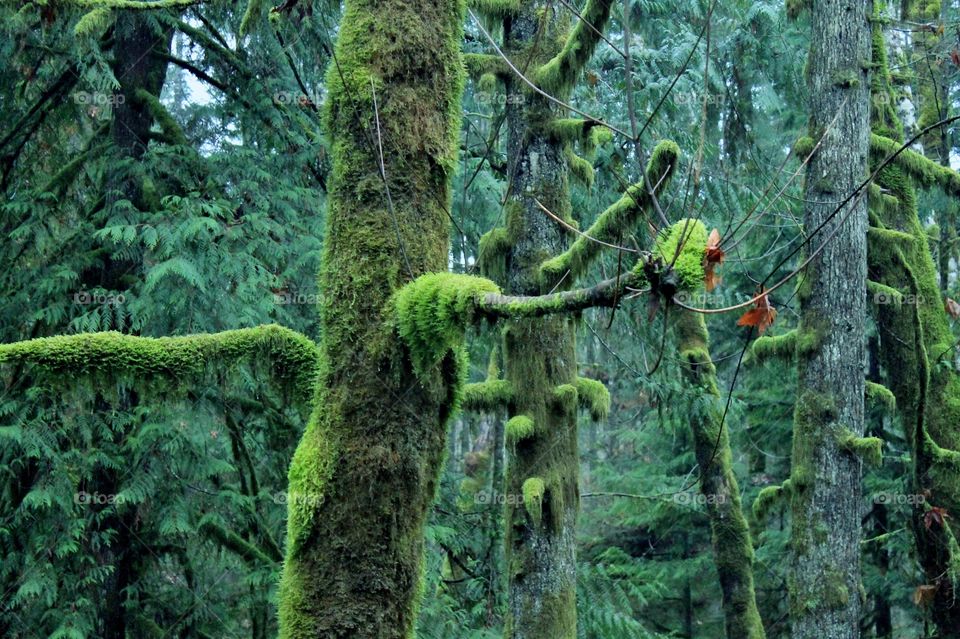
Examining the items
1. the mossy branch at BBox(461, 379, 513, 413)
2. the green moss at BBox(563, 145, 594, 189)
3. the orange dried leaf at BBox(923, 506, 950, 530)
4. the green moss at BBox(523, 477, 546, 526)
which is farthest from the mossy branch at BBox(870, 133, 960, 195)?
the green moss at BBox(523, 477, 546, 526)

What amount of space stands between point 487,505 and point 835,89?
5458 mm

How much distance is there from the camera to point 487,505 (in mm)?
9930

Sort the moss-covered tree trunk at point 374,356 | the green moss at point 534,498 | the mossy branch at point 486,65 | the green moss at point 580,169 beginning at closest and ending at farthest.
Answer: the moss-covered tree trunk at point 374,356, the green moss at point 534,498, the mossy branch at point 486,65, the green moss at point 580,169

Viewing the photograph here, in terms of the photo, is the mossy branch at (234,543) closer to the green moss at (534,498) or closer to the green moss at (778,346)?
the green moss at (534,498)

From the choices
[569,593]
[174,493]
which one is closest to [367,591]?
[569,593]

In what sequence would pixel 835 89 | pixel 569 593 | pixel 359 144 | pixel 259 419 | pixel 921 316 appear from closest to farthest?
pixel 359 144 → pixel 569 593 → pixel 835 89 → pixel 259 419 → pixel 921 316

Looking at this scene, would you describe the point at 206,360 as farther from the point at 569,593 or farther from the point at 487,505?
the point at 487,505

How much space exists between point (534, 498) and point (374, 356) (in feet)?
13.1

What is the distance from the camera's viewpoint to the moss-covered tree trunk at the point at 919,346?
8.72 m

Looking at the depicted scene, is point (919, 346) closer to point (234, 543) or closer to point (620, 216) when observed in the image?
point (620, 216)

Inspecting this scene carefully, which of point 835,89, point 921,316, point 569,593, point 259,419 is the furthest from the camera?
point 921,316

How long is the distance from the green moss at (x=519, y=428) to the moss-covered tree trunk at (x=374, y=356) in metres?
3.87

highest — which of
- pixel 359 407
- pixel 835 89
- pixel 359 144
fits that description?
pixel 835 89

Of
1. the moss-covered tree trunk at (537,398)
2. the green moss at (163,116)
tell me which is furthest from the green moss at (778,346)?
the green moss at (163,116)
